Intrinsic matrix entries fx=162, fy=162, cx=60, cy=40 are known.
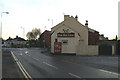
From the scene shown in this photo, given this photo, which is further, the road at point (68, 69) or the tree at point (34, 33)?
the tree at point (34, 33)

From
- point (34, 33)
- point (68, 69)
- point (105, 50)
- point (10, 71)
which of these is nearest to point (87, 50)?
point (105, 50)

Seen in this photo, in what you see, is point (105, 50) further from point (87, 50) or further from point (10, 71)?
point (10, 71)

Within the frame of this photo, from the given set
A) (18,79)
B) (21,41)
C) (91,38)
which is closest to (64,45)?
(91,38)

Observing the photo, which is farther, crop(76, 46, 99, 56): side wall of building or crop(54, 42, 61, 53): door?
crop(54, 42, 61, 53): door

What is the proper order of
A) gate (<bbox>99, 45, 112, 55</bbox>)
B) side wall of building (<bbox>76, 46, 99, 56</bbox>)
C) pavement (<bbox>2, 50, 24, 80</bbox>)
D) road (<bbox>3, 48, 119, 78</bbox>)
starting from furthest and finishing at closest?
gate (<bbox>99, 45, 112, 55</bbox>) < side wall of building (<bbox>76, 46, 99, 56</bbox>) < road (<bbox>3, 48, 119, 78</bbox>) < pavement (<bbox>2, 50, 24, 80</bbox>)

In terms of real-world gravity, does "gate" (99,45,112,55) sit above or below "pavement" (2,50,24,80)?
above

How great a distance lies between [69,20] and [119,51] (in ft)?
51.4

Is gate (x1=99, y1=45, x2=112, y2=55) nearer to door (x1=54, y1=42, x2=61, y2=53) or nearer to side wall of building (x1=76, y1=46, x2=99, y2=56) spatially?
side wall of building (x1=76, y1=46, x2=99, y2=56)

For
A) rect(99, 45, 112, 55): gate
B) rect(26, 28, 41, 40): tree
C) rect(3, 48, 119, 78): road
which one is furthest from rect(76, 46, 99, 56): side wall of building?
rect(26, 28, 41, 40): tree

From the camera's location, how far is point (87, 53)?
34.1 metres

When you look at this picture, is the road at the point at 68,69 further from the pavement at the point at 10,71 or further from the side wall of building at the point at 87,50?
the side wall of building at the point at 87,50

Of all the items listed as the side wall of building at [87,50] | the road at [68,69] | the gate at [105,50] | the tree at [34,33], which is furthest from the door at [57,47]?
the tree at [34,33]

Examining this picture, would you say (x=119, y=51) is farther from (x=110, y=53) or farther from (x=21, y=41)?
(x=21, y=41)

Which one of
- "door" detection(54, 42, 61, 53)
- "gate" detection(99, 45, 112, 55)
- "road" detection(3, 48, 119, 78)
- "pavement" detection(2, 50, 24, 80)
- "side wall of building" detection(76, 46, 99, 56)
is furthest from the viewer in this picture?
"door" detection(54, 42, 61, 53)
